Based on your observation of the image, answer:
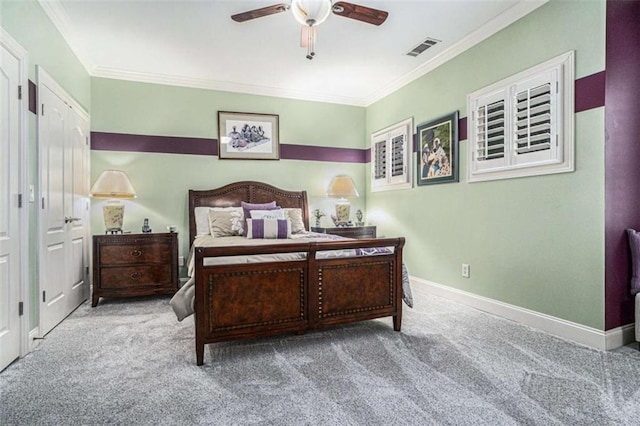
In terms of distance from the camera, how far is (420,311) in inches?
135

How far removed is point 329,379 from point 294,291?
68 cm

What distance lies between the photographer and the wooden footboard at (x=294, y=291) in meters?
2.28

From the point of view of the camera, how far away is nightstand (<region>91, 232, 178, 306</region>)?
3.78 meters

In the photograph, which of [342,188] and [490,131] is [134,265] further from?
[490,131]

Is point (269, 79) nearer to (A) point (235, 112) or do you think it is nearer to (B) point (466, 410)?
(A) point (235, 112)

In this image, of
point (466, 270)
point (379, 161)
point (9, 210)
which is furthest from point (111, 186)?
point (466, 270)

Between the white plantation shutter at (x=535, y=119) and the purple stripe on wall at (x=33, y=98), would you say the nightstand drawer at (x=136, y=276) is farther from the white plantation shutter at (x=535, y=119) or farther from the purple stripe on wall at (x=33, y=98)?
the white plantation shutter at (x=535, y=119)

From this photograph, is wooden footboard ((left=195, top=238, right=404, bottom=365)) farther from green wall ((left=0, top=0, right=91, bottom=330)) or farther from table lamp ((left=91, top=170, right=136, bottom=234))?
table lamp ((left=91, top=170, right=136, bottom=234))

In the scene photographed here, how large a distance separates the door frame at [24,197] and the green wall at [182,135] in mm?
1982

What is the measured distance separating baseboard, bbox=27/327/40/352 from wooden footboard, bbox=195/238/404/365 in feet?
4.40

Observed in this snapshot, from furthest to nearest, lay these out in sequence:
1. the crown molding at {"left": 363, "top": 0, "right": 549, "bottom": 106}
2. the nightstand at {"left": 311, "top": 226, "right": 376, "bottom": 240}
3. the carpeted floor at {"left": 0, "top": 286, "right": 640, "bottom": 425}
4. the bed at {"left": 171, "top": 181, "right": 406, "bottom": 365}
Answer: the nightstand at {"left": 311, "top": 226, "right": 376, "bottom": 240} < the crown molding at {"left": 363, "top": 0, "right": 549, "bottom": 106} < the bed at {"left": 171, "top": 181, "right": 406, "bottom": 365} < the carpeted floor at {"left": 0, "top": 286, "right": 640, "bottom": 425}

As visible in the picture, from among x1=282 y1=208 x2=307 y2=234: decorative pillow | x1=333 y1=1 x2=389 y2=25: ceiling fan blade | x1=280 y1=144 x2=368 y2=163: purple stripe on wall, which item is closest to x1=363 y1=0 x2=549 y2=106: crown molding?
x1=280 y1=144 x2=368 y2=163: purple stripe on wall

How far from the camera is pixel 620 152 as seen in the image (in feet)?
8.32

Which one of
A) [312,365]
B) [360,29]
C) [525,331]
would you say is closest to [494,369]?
[525,331]
